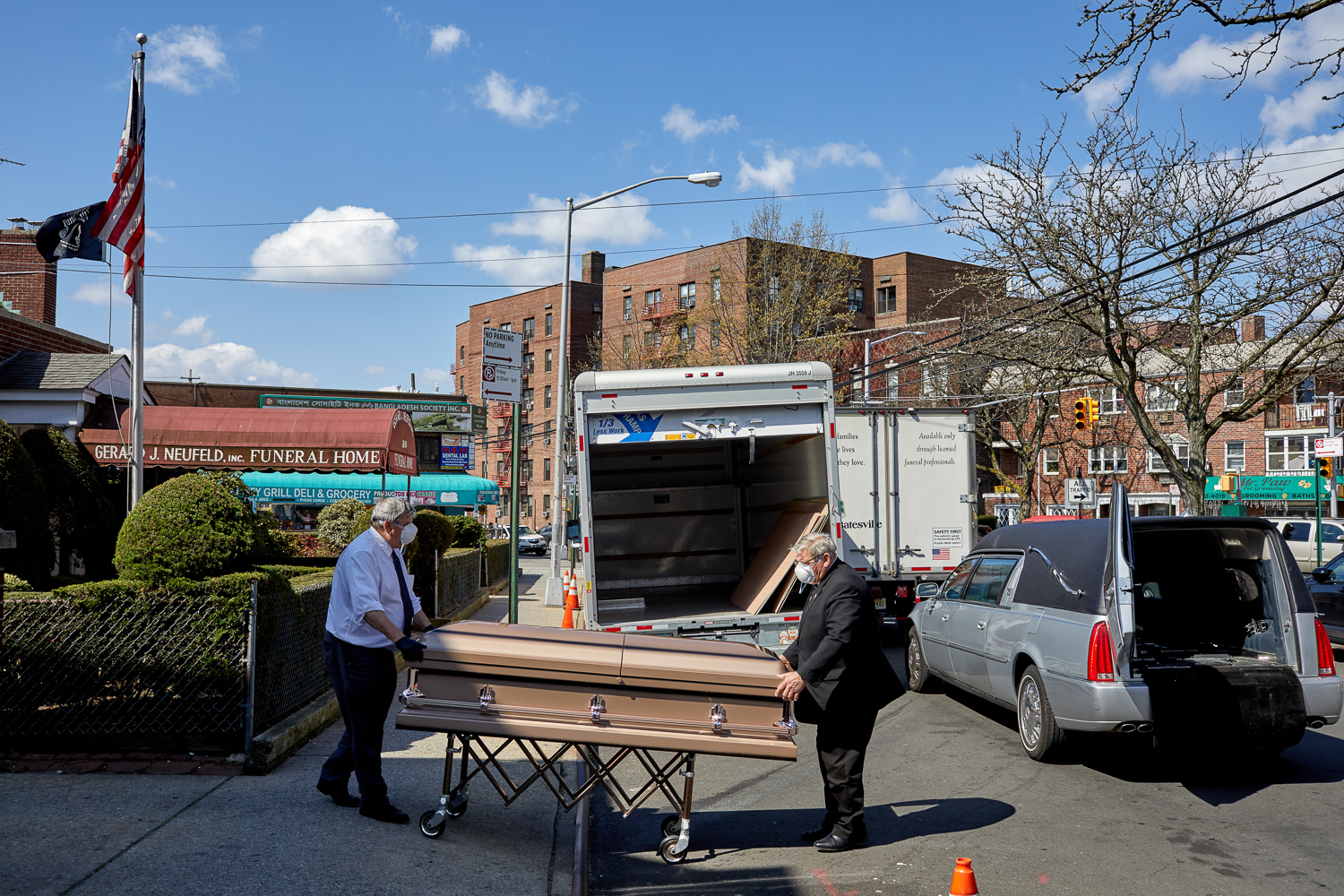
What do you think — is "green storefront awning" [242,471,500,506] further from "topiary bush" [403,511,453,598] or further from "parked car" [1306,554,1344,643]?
"parked car" [1306,554,1344,643]

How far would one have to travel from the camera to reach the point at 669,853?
18.4 feet

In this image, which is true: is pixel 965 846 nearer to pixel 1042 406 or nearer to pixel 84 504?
pixel 84 504

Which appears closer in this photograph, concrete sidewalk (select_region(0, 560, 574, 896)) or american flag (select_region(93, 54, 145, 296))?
concrete sidewalk (select_region(0, 560, 574, 896))

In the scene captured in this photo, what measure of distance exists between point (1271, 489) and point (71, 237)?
5667 cm

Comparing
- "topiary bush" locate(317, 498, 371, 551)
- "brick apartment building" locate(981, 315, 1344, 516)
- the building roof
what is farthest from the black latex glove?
"brick apartment building" locate(981, 315, 1344, 516)

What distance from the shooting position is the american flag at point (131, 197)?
11.6m

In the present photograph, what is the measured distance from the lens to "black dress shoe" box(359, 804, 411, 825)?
5.75 m

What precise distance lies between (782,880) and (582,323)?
67855 mm

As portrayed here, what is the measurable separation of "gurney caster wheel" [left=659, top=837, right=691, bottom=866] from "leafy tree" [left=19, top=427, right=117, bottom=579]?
961 centimetres

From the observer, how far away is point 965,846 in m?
5.96

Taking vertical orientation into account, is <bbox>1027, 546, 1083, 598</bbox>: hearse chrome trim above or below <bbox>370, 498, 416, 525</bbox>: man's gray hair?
below

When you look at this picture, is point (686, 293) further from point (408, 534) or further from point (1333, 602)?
point (408, 534)

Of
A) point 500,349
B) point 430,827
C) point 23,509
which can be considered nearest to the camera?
point 430,827

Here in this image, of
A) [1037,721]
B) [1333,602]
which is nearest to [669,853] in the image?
[1037,721]
